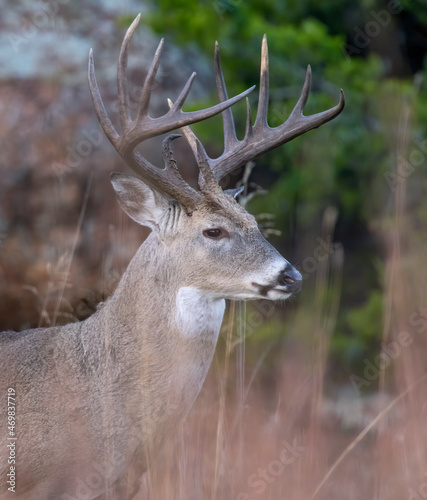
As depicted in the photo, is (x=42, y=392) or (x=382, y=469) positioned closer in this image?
(x=42, y=392)

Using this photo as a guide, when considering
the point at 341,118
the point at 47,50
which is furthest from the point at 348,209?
the point at 47,50

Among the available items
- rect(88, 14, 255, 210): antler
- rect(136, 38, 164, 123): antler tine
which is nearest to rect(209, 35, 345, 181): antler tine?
rect(88, 14, 255, 210): antler

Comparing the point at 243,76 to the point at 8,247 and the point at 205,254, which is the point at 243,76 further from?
the point at 205,254

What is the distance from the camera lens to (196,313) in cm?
429

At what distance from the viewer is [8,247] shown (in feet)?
24.0

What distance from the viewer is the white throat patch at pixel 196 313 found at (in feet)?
14.0

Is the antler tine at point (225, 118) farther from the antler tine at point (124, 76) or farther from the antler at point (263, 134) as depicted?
the antler tine at point (124, 76)

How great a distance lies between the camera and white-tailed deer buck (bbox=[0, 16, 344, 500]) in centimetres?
404

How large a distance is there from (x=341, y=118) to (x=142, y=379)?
15.9 ft

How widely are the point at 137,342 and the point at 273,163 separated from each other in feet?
15.1

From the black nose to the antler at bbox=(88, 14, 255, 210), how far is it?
63 centimetres

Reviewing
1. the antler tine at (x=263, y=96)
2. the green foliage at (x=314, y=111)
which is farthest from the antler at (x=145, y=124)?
the green foliage at (x=314, y=111)

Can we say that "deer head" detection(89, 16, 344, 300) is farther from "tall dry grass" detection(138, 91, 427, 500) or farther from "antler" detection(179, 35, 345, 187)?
"tall dry grass" detection(138, 91, 427, 500)

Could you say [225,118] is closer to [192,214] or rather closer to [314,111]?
[192,214]
